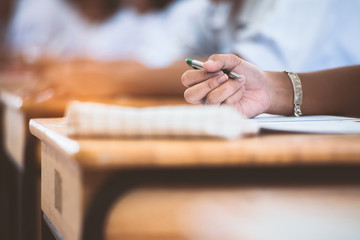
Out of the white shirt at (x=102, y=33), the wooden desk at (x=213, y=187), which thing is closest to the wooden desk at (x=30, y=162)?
the wooden desk at (x=213, y=187)

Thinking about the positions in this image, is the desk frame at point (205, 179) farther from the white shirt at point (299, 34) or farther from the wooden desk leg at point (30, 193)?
the white shirt at point (299, 34)

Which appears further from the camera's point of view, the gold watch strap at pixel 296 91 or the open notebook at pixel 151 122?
the gold watch strap at pixel 296 91

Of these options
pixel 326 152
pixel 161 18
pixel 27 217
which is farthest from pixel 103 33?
pixel 326 152

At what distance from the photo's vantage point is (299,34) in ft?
5.39

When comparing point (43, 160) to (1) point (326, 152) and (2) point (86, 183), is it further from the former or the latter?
(1) point (326, 152)

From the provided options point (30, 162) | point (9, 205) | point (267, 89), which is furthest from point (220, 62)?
point (9, 205)

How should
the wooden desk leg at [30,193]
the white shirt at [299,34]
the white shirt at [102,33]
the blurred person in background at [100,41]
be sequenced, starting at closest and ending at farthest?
the wooden desk leg at [30,193] < the white shirt at [299,34] < the blurred person in background at [100,41] < the white shirt at [102,33]

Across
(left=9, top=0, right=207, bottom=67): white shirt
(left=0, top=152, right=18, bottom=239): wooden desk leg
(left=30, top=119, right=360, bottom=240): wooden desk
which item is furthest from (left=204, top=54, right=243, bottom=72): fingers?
(left=9, top=0, right=207, bottom=67): white shirt

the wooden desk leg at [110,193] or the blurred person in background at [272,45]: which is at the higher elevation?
the blurred person in background at [272,45]

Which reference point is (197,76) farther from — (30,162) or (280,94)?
(30,162)

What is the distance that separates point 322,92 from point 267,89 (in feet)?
0.57

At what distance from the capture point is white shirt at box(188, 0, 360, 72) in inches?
59.2

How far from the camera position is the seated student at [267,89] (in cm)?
81

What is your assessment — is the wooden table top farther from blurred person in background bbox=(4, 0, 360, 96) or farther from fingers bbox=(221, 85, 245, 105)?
blurred person in background bbox=(4, 0, 360, 96)
